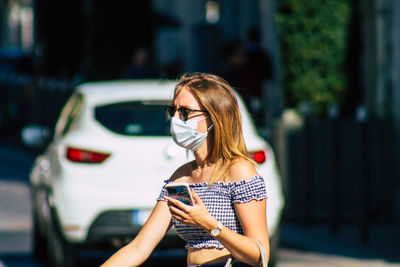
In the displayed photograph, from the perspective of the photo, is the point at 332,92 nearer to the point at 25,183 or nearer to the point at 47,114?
the point at 25,183

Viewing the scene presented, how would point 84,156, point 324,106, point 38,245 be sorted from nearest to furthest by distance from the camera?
point 84,156, point 38,245, point 324,106

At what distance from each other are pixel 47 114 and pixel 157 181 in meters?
13.0

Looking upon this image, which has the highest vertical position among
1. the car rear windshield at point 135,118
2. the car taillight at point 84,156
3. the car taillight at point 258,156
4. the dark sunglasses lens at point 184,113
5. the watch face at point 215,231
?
the dark sunglasses lens at point 184,113

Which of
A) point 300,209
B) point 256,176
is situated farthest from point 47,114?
point 256,176

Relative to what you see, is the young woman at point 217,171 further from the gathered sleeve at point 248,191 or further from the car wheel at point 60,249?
the car wheel at point 60,249

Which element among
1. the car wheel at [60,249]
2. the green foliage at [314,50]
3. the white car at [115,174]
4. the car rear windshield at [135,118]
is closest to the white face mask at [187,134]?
the white car at [115,174]

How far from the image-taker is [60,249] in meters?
Answer: 8.42

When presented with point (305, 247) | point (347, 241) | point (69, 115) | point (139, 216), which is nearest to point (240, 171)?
point (139, 216)

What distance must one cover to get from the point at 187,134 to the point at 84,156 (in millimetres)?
4330

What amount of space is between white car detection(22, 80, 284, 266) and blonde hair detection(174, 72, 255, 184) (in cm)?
390

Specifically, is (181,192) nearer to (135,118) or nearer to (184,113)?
(184,113)

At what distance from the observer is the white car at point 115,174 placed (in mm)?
8125

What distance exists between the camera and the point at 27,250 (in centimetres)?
1047

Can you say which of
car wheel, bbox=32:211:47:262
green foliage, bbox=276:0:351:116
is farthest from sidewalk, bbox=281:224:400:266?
green foliage, bbox=276:0:351:116
